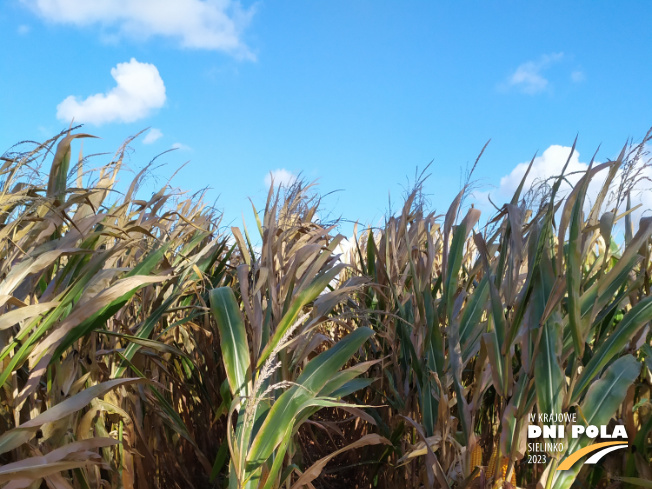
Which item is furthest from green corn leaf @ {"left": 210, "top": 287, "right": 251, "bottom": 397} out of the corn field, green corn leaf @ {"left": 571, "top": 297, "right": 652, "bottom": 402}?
green corn leaf @ {"left": 571, "top": 297, "right": 652, "bottom": 402}

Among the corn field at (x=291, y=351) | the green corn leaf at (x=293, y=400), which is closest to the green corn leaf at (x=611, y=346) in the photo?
the corn field at (x=291, y=351)

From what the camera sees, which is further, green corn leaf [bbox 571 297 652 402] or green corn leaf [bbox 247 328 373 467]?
green corn leaf [bbox 571 297 652 402]

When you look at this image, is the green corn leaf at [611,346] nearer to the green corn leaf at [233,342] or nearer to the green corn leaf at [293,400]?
the green corn leaf at [293,400]

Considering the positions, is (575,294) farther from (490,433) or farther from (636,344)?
(490,433)

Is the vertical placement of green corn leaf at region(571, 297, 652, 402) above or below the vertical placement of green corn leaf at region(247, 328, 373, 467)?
above

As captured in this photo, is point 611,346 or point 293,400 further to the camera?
point 611,346

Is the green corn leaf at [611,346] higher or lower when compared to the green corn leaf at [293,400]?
higher

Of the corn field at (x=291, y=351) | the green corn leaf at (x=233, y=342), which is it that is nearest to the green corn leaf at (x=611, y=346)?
the corn field at (x=291, y=351)

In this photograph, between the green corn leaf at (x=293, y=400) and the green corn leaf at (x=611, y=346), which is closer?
the green corn leaf at (x=293, y=400)

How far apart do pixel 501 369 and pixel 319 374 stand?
467 mm

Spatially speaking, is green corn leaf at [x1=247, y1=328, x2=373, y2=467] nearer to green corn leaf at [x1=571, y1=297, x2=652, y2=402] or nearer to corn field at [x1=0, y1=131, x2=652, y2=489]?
corn field at [x1=0, y1=131, x2=652, y2=489]

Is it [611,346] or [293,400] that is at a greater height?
[611,346]

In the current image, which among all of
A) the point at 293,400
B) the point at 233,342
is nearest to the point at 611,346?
the point at 293,400

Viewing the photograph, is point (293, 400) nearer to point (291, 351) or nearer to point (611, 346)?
point (291, 351)
